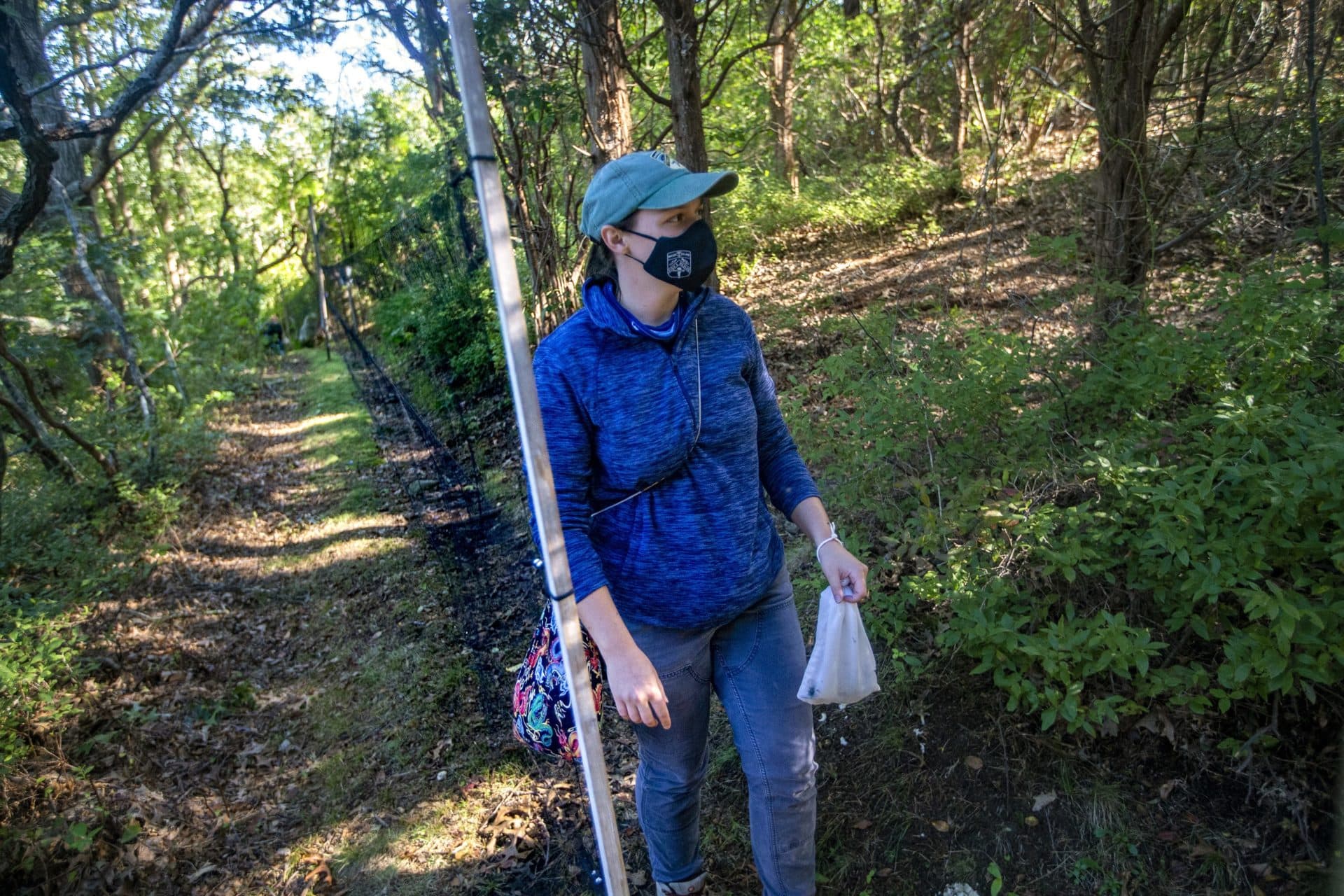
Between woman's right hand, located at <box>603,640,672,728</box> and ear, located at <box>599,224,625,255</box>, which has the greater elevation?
ear, located at <box>599,224,625,255</box>

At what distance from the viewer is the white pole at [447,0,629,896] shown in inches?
63.9

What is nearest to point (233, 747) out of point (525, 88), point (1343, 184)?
point (525, 88)

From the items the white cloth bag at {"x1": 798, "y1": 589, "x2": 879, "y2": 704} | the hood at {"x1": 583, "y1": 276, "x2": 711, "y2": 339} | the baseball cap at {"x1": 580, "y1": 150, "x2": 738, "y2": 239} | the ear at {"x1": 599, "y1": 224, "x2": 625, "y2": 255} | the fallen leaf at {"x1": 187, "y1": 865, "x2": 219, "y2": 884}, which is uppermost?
the baseball cap at {"x1": 580, "y1": 150, "x2": 738, "y2": 239}

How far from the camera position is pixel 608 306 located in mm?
1998

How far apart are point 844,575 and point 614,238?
98 centimetres

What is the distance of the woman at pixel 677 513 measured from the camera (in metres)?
1.94

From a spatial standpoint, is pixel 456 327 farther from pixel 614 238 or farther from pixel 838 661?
pixel 838 661

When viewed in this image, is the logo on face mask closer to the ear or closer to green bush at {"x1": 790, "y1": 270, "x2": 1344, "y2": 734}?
the ear

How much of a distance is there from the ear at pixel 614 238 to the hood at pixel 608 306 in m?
0.08

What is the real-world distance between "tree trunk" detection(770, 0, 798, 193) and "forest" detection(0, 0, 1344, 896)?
415mm

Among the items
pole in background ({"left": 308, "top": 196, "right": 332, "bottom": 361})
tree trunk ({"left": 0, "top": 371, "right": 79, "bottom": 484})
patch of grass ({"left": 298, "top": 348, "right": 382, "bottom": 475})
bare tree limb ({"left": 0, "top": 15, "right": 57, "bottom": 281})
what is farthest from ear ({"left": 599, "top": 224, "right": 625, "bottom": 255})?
pole in background ({"left": 308, "top": 196, "right": 332, "bottom": 361})

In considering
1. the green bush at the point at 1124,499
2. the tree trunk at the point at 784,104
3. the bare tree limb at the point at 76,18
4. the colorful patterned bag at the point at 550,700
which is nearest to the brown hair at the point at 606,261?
the colorful patterned bag at the point at 550,700

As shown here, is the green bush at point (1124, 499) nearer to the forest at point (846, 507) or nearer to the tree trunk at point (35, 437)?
the forest at point (846, 507)

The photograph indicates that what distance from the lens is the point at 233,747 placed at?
4.82m
